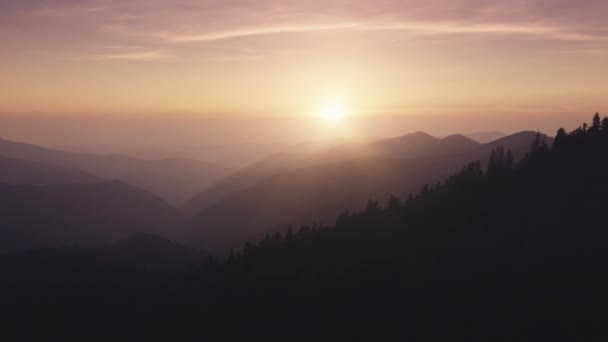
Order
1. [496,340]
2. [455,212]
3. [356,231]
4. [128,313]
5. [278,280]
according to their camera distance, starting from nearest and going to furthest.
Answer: [496,340]
[455,212]
[278,280]
[356,231]
[128,313]

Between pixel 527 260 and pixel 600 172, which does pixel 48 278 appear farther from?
Answer: pixel 600 172

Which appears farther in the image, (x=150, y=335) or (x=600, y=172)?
(x=150, y=335)

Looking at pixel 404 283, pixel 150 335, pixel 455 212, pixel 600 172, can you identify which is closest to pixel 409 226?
pixel 455 212

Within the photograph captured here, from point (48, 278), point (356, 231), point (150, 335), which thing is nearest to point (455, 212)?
point (356, 231)

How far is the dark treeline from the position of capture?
7319cm

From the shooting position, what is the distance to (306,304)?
336ft

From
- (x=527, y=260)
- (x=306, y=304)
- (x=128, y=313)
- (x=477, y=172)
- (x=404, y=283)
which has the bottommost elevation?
(x=128, y=313)

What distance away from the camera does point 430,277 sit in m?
88.9

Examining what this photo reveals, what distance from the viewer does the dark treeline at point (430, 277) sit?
240 feet

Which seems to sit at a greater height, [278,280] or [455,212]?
[455,212]

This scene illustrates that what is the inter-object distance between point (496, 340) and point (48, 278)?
191133 mm

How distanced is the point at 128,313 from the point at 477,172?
128160mm

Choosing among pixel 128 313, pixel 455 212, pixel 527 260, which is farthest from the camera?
pixel 128 313

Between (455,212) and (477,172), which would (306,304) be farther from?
(477,172)
